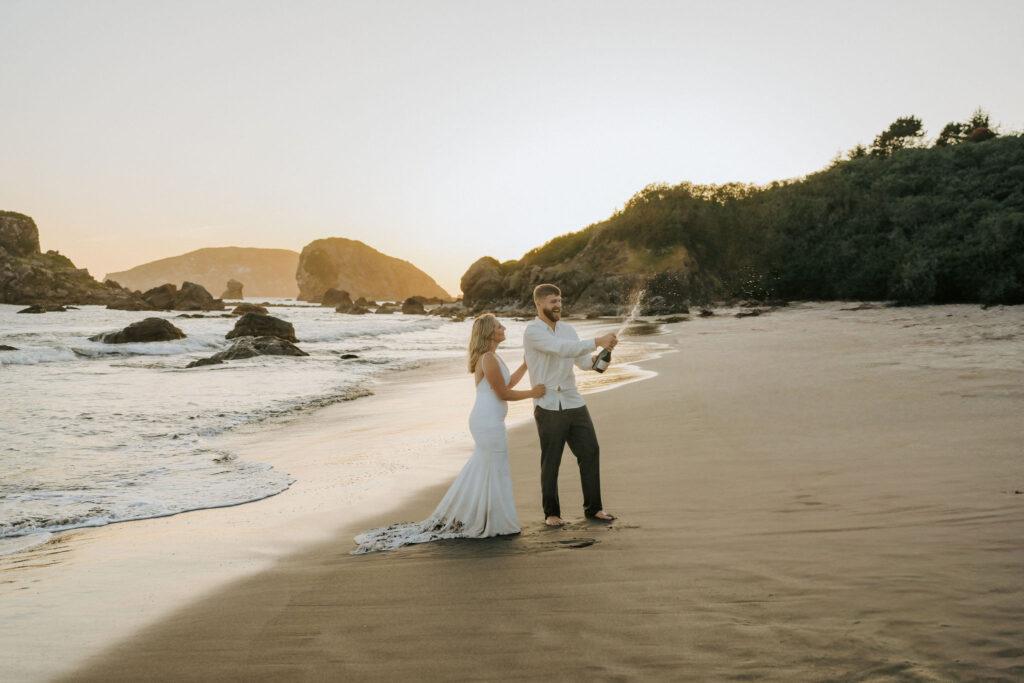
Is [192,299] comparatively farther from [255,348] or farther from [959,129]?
[959,129]

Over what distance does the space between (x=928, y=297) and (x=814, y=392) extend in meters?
23.6

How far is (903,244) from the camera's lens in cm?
3228

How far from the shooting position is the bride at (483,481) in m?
4.67

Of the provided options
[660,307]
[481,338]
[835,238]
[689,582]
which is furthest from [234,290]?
[689,582]

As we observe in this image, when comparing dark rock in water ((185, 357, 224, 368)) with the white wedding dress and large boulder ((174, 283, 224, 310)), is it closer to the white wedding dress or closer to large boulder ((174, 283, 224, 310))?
the white wedding dress

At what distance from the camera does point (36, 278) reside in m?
70.0

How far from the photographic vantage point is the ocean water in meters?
6.40

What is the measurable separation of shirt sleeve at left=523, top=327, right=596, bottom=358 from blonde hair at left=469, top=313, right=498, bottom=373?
0.28 meters

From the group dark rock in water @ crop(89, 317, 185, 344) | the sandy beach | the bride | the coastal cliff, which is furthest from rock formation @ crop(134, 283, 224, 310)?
the bride

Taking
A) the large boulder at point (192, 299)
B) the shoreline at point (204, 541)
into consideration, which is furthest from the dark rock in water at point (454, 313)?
the shoreline at point (204, 541)

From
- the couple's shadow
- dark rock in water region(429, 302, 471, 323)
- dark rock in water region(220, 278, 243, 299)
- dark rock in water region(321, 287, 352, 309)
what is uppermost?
dark rock in water region(220, 278, 243, 299)

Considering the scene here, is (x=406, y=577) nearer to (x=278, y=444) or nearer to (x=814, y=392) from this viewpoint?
(x=278, y=444)

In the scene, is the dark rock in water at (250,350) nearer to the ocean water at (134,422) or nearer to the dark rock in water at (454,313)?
the ocean water at (134,422)

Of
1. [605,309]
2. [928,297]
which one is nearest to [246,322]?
[928,297]
